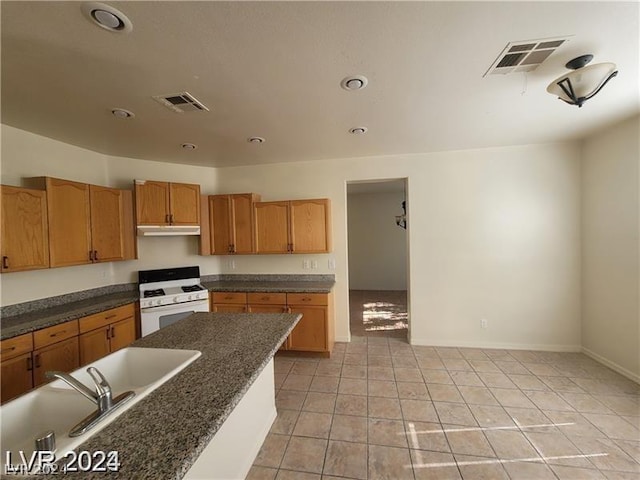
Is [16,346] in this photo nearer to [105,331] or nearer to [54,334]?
[54,334]

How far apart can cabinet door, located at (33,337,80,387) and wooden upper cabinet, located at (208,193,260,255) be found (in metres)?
1.76

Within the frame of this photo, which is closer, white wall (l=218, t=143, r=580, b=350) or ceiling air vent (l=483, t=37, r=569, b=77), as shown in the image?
ceiling air vent (l=483, t=37, r=569, b=77)

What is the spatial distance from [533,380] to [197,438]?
335cm

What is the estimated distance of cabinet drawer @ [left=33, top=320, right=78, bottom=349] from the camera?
2.17 m

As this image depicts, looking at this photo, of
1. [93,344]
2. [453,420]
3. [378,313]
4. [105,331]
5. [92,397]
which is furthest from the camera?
[378,313]

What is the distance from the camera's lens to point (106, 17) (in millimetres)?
1257

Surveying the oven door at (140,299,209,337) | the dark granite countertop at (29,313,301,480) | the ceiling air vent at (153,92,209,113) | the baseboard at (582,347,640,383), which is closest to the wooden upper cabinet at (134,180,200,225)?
the oven door at (140,299,209,337)

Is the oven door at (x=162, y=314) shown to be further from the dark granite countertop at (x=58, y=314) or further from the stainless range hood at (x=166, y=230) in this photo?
the stainless range hood at (x=166, y=230)

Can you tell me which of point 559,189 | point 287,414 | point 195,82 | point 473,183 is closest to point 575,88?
point 473,183

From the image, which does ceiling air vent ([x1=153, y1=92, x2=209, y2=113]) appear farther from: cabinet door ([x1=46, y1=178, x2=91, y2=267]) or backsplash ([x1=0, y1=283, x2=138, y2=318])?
backsplash ([x1=0, y1=283, x2=138, y2=318])

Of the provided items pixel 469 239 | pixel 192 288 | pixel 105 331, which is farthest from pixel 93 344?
pixel 469 239

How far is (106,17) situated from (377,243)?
6.66 m

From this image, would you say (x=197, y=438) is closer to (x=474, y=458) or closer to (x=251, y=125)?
(x=474, y=458)

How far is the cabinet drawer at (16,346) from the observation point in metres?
1.97
